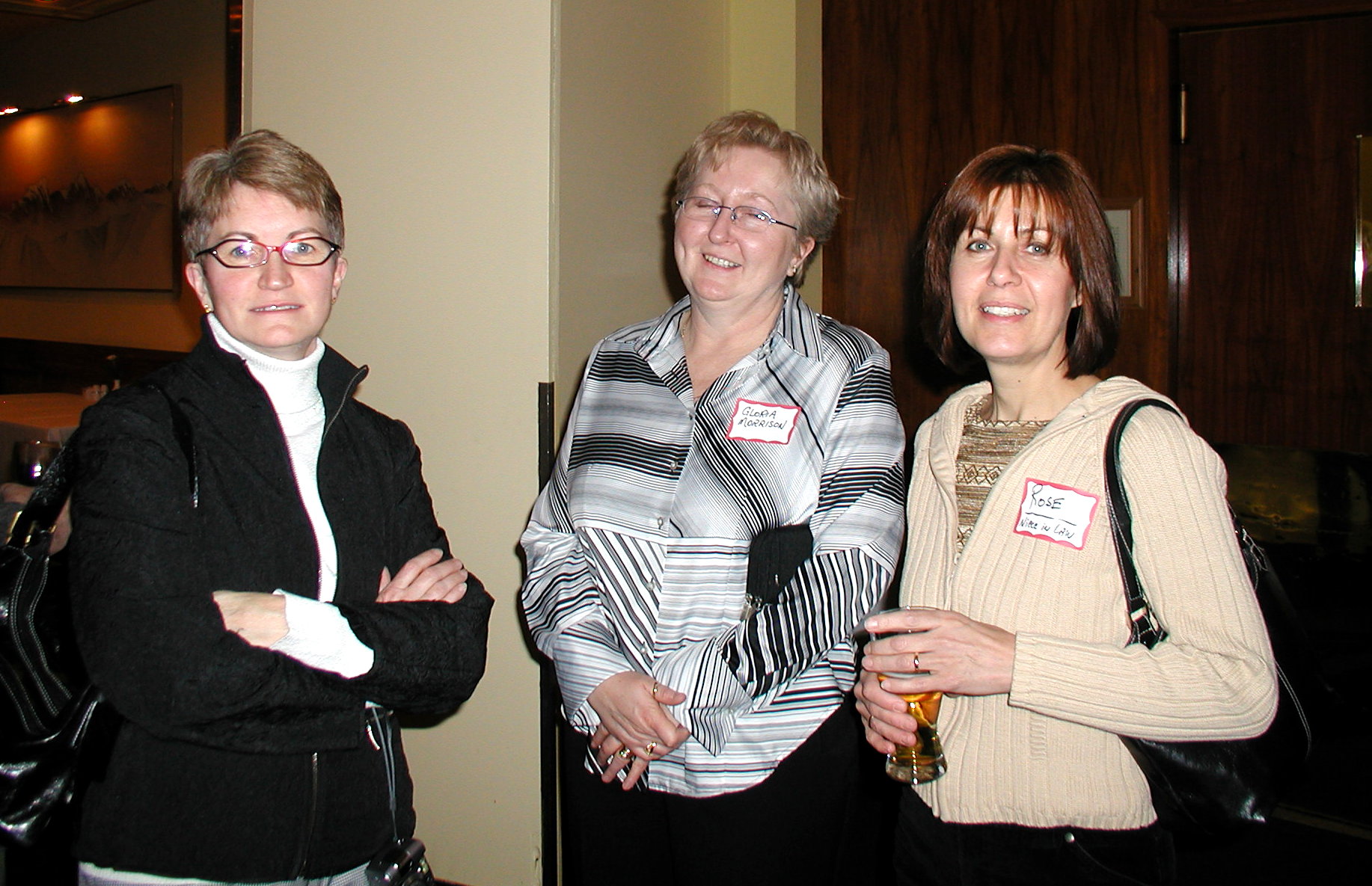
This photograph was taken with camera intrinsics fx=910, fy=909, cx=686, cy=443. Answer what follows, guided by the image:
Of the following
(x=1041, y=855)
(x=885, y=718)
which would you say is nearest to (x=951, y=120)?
(x=885, y=718)

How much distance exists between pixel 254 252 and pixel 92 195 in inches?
228

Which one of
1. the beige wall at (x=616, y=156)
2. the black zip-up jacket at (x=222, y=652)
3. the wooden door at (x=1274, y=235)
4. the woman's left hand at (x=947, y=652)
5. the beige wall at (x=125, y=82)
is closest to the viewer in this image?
the black zip-up jacket at (x=222, y=652)

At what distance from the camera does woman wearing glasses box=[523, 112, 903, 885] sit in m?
1.42

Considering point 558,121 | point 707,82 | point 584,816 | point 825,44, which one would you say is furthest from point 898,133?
point 584,816

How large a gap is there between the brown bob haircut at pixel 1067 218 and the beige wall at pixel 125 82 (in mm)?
4728

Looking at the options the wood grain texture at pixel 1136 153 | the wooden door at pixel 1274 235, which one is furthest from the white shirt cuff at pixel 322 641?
the wooden door at pixel 1274 235

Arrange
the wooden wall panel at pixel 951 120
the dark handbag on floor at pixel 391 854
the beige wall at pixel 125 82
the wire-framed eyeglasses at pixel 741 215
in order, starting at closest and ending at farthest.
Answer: the dark handbag on floor at pixel 391 854
the wire-framed eyeglasses at pixel 741 215
the wooden wall panel at pixel 951 120
the beige wall at pixel 125 82

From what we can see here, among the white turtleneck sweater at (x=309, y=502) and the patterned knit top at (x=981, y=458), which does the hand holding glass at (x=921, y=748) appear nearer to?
the patterned knit top at (x=981, y=458)

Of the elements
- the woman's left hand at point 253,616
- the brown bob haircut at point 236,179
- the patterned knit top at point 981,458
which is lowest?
the woman's left hand at point 253,616

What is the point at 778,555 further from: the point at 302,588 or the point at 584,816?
the point at 302,588

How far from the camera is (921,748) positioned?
4.07 feet

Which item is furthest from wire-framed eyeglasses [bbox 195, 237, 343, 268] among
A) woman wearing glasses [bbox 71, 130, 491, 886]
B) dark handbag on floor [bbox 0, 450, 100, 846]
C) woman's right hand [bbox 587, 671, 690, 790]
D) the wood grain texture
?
the wood grain texture

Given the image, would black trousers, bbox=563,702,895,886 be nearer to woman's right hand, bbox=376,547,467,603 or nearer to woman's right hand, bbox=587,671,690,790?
woman's right hand, bbox=587,671,690,790

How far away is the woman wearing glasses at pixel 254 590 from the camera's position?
1.05 metres
